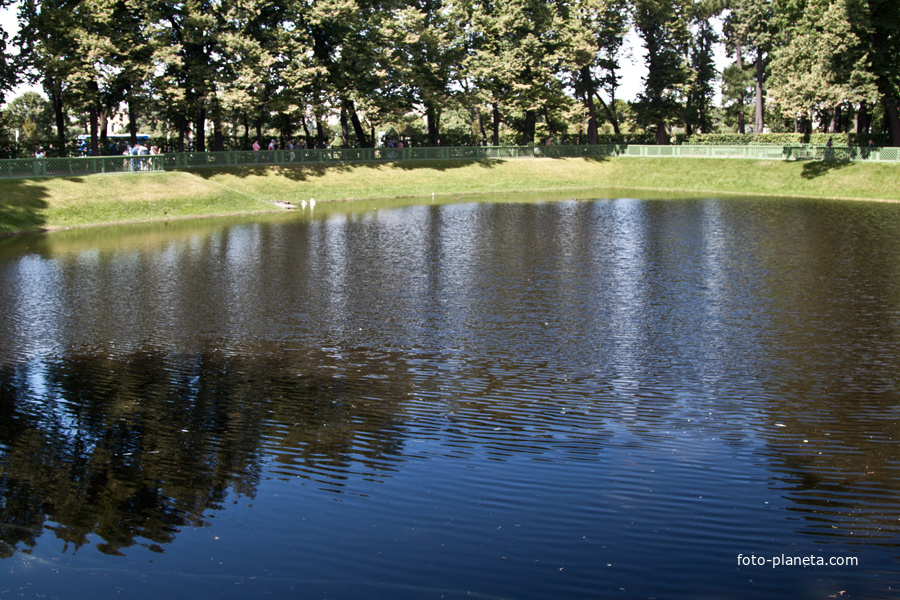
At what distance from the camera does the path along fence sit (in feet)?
152

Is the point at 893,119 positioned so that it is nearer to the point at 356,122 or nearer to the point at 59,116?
Answer: the point at 356,122

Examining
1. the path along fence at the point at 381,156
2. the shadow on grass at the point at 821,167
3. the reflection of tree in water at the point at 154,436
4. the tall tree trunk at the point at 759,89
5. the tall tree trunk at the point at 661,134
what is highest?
the tall tree trunk at the point at 759,89

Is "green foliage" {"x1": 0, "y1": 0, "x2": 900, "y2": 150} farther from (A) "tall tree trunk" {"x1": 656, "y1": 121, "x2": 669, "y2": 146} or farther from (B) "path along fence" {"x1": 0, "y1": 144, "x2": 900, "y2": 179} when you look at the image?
(B) "path along fence" {"x1": 0, "y1": 144, "x2": 900, "y2": 179}

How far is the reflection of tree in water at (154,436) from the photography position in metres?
9.71

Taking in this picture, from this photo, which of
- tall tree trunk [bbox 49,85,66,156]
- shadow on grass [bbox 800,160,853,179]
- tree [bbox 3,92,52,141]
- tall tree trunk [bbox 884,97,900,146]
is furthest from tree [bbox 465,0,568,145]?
tree [bbox 3,92,52,141]

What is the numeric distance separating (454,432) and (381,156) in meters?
54.6

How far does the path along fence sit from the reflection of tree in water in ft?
113

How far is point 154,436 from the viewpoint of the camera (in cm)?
1230

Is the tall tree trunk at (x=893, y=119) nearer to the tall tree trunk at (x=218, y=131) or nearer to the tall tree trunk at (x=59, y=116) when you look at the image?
the tall tree trunk at (x=218, y=131)

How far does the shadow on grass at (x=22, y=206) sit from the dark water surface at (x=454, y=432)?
15.7 m

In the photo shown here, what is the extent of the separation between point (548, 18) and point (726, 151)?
2037cm

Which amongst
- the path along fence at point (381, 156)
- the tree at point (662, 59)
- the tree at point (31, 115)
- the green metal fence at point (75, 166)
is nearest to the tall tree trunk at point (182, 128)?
the path along fence at point (381, 156)

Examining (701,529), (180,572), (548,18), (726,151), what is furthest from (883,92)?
(180,572)

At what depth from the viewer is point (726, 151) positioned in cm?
6391
